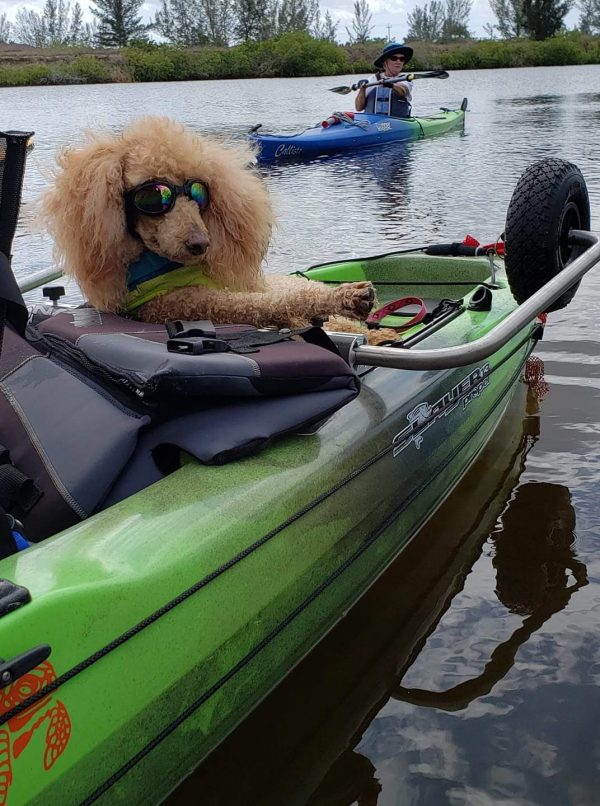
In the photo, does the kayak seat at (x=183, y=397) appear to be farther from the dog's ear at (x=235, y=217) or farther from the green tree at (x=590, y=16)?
the green tree at (x=590, y=16)

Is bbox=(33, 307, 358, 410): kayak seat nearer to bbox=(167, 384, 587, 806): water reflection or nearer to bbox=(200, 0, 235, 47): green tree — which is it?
bbox=(167, 384, 587, 806): water reflection

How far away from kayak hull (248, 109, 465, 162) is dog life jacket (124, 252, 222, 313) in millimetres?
10631

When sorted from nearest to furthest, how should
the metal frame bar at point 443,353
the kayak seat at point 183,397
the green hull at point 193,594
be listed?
the green hull at point 193,594 < the kayak seat at point 183,397 < the metal frame bar at point 443,353

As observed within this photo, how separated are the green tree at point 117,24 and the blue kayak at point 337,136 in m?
58.5

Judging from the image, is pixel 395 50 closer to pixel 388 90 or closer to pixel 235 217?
pixel 388 90

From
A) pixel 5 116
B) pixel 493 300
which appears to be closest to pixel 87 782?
pixel 493 300

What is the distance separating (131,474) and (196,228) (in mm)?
849

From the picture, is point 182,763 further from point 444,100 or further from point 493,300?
point 444,100

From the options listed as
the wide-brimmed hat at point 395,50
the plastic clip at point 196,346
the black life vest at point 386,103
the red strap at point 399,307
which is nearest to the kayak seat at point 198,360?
the plastic clip at point 196,346

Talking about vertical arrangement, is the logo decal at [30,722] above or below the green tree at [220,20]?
below

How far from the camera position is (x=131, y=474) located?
2125mm

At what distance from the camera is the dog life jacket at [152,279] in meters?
2.70

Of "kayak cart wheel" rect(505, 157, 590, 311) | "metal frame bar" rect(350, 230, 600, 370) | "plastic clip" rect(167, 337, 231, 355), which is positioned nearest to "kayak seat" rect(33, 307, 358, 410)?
"plastic clip" rect(167, 337, 231, 355)

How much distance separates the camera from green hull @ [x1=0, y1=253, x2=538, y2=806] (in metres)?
1.54
